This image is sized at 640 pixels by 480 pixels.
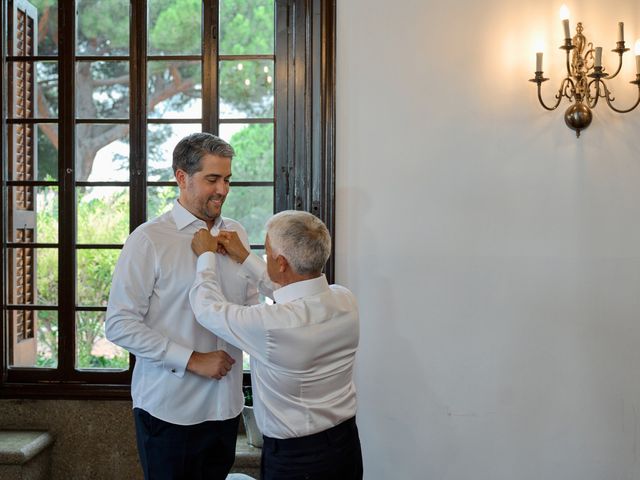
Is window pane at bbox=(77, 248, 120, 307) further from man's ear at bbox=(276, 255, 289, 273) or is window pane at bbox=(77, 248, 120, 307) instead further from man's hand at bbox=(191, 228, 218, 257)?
man's ear at bbox=(276, 255, 289, 273)

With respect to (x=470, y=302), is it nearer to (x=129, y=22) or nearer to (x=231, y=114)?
(x=231, y=114)

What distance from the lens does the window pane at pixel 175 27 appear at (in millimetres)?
3484

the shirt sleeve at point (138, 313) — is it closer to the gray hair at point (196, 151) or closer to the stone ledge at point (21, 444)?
the gray hair at point (196, 151)

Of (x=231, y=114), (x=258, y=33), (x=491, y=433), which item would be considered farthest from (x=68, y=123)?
(x=491, y=433)

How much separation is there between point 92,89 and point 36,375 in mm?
1436

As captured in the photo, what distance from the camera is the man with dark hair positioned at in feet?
7.47

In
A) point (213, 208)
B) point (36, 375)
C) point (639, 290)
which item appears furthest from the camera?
point (36, 375)

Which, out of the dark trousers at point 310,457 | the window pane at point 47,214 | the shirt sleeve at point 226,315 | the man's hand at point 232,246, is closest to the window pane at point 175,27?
the window pane at point 47,214

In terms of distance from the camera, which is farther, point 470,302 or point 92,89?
point 92,89

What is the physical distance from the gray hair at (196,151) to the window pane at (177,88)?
1.15 metres

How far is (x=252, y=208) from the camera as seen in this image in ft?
11.5

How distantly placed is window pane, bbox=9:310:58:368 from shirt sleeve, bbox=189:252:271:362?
1.62 meters

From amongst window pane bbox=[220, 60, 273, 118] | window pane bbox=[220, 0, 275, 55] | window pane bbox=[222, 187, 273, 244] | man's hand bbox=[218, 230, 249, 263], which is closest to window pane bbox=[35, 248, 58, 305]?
window pane bbox=[222, 187, 273, 244]

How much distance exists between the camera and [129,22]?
3.48 m
